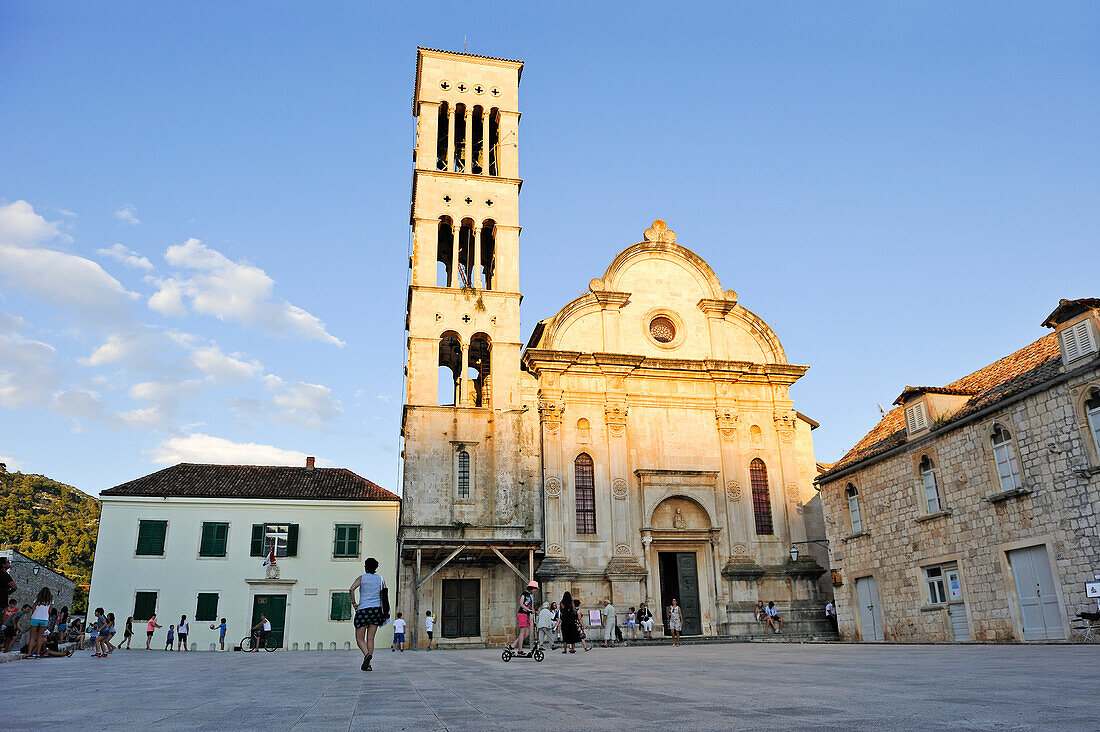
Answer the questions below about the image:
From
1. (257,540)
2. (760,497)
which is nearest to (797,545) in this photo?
(760,497)

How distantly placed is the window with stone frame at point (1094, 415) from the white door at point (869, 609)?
8.93 metres

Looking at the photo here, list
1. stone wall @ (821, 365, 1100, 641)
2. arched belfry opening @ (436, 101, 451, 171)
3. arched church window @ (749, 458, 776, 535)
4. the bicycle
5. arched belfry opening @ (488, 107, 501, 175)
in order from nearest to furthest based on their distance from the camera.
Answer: stone wall @ (821, 365, 1100, 641), the bicycle, arched church window @ (749, 458, 776, 535), arched belfry opening @ (436, 101, 451, 171), arched belfry opening @ (488, 107, 501, 175)

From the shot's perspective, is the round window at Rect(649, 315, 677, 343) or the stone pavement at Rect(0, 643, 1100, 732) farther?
the round window at Rect(649, 315, 677, 343)

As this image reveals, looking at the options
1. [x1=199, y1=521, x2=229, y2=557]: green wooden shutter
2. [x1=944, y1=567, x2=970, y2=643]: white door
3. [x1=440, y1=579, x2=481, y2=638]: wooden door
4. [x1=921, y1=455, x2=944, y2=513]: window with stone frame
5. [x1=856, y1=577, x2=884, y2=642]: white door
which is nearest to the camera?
[x1=944, y1=567, x2=970, y2=643]: white door

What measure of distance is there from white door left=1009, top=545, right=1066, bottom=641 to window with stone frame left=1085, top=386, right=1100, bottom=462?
9.10ft

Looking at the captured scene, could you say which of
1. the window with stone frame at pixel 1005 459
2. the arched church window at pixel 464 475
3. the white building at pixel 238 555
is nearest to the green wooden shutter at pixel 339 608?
the white building at pixel 238 555

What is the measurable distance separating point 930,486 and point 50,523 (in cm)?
5939

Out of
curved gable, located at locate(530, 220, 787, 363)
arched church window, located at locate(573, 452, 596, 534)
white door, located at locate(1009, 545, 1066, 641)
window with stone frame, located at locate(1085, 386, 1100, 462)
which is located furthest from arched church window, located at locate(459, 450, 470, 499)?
window with stone frame, located at locate(1085, 386, 1100, 462)

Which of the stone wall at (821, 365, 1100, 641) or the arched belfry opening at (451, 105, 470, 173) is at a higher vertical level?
the arched belfry opening at (451, 105, 470, 173)

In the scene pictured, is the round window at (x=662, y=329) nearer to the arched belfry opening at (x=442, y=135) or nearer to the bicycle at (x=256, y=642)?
the arched belfry opening at (x=442, y=135)

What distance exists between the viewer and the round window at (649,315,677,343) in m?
31.5

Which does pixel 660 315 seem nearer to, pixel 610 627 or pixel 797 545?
pixel 797 545

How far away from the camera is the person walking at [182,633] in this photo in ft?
91.1

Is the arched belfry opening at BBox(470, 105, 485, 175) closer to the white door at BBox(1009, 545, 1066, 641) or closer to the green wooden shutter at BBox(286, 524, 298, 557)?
the green wooden shutter at BBox(286, 524, 298, 557)
